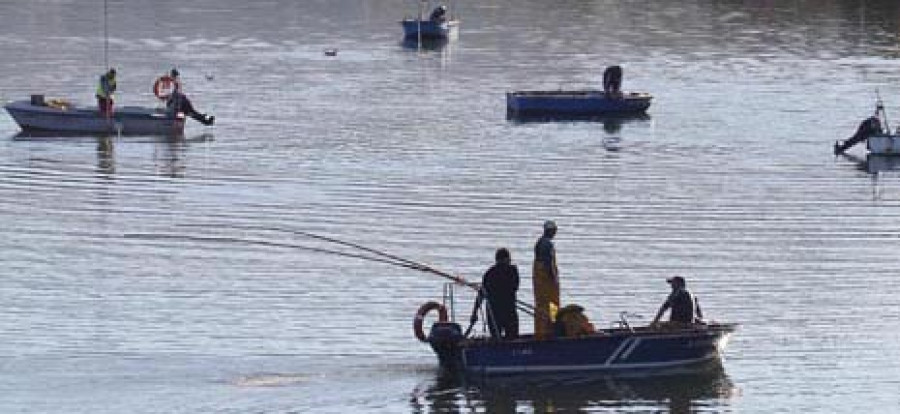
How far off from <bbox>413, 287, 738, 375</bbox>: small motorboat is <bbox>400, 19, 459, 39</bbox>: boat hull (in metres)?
53.8

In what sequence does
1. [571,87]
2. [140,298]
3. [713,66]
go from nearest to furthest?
[140,298] < [571,87] < [713,66]

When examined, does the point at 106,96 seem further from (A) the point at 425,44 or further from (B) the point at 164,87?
(A) the point at 425,44

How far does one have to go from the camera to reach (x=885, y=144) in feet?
165

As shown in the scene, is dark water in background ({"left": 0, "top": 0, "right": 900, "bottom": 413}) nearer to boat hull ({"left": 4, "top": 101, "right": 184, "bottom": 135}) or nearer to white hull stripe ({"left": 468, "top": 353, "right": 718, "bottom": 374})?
white hull stripe ({"left": 468, "top": 353, "right": 718, "bottom": 374})

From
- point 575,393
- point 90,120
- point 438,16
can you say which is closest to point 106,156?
point 90,120

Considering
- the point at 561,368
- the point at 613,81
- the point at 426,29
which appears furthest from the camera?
the point at 426,29

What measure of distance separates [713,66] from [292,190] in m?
30.4

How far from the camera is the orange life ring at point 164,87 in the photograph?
5415 centimetres

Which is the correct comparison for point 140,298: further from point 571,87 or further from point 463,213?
point 571,87

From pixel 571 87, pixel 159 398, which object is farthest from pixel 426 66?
pixel 159 398

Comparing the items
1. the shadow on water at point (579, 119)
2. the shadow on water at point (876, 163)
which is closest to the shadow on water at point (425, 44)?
the shadow on water at point (579, 119)

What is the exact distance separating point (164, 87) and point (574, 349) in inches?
1138

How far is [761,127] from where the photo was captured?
2219 inches

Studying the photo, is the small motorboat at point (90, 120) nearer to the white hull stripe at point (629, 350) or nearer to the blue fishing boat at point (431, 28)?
the white hull stripe at point (629, 350)
